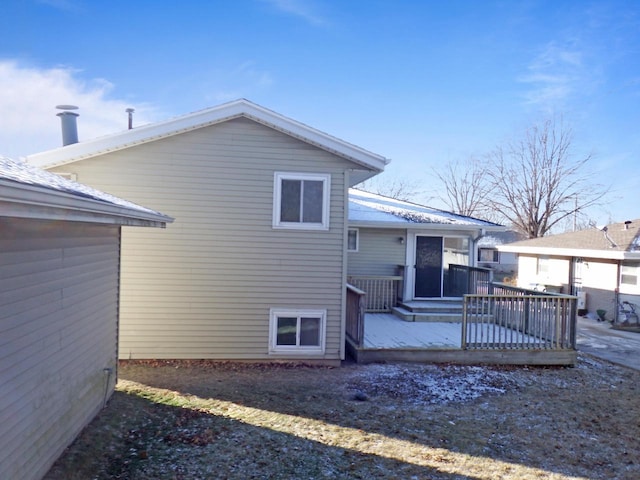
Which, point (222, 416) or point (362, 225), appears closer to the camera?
point (222, 416)

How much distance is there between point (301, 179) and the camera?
309 inches

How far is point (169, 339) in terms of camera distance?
7.80 meters

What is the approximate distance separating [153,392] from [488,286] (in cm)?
826

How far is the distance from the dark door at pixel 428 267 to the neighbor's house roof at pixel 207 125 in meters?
4.90

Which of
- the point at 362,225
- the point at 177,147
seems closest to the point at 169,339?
the point at 177,147

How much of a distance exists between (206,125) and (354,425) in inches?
215

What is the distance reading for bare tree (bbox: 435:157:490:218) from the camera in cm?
3531

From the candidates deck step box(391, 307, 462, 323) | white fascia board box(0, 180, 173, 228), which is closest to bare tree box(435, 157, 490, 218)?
Result: deck step box(391, 307, 462, 323)

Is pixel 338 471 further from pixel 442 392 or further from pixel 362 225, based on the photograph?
pixel 362 225

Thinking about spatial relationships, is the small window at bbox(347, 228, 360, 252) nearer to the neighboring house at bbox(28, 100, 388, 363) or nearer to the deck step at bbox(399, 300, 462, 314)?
the deck step at bbox(399, 300, 462, 314)

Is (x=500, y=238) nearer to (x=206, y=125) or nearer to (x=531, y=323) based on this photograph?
(x=531, y=323)

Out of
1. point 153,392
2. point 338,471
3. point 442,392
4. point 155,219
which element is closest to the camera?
point 338,471

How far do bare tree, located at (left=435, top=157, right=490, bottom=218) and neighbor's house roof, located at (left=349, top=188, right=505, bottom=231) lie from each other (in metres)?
23.3

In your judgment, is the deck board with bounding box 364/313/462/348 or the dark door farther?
the dark door
